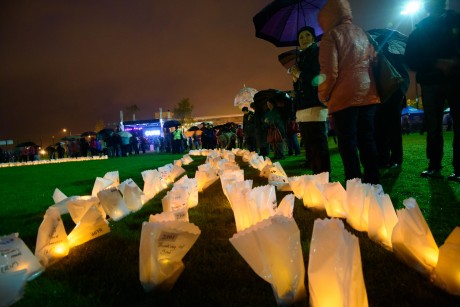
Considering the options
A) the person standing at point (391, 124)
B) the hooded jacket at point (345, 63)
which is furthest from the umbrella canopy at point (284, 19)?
the hooded jacket at point (345, 63)

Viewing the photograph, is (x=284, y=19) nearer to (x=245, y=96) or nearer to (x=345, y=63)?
(x=345, y=63)

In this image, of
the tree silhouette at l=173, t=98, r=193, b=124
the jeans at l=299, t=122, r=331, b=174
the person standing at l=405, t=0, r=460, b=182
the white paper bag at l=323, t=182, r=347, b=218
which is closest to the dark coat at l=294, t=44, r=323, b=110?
the jeans at l=299, t=122, r=331, b=174

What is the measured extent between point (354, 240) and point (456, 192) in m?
2.41

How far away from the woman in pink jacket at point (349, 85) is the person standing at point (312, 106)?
72 cm

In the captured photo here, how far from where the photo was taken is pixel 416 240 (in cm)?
127

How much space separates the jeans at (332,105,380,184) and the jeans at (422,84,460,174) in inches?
35.5

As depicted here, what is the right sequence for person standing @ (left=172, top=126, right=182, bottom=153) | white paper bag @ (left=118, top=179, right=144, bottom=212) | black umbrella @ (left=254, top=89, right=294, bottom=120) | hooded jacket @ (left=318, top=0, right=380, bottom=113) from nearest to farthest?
white paper bag @ (left=118, top=179, right=144, bottom=212)
hooded jacket @ (left=318, top=0, right=380, bottom=113)
black umbrella @ (left=254, top=89, right=294, bottom=120)
person standing @ (left=172, top=126, right=182, bottom=153)

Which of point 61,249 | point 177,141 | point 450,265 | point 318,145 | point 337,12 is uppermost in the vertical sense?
point 337,12

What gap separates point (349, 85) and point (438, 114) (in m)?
1.29

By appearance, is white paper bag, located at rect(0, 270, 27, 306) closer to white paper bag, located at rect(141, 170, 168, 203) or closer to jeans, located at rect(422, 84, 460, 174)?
white paper bag, located at rect(141, 170, 168, 203)

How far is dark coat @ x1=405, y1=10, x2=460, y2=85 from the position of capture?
10.8ft

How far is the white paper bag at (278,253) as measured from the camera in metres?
1.08

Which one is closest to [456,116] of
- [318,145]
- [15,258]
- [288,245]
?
[318,145]

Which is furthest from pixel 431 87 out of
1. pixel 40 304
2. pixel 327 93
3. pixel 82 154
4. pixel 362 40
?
pixel 82 154
